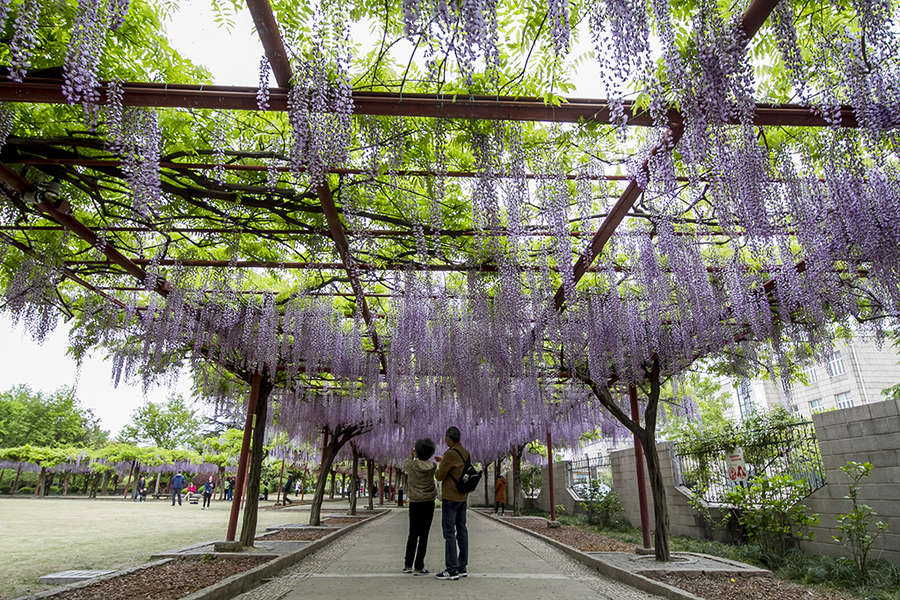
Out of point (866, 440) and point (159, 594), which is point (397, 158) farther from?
point (866, 440)

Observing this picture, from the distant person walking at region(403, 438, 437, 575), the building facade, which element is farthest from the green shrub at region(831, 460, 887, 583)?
the building facade

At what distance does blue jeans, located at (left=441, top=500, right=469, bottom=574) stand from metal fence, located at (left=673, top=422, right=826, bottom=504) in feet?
15.5

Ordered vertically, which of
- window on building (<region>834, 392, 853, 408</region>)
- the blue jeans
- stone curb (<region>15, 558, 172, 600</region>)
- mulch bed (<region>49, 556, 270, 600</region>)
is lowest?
mulch bed (<region>49, 556, 270, 600</region>)

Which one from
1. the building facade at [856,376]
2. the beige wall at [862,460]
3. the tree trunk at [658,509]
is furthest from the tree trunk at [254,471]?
the building facade at [856,376]

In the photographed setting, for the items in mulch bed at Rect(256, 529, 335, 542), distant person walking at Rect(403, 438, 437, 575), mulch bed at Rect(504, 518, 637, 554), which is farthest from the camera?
mulch bed at Rect(256, 529, 335, 542)

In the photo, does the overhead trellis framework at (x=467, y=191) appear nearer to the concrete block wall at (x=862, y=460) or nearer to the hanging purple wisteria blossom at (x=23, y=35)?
the hanging purple wisteria blossom at (x=23, y=35)

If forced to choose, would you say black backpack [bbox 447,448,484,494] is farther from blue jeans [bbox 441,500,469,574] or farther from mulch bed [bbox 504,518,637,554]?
mulch bed [bbox 504,518,637,554]

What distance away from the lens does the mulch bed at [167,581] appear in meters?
4.41

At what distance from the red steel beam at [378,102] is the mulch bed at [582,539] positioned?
684 centimetres

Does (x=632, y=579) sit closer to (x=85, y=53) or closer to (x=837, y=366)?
(x=85, y=53)

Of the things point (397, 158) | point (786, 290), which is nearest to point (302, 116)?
point (397, 158)

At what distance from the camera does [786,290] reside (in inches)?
240

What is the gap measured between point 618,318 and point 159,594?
6237 millimetres

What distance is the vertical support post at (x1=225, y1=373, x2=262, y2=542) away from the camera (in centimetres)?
717
